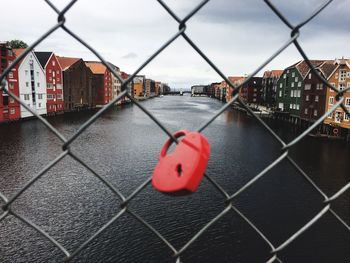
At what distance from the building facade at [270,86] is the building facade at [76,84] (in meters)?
42.0

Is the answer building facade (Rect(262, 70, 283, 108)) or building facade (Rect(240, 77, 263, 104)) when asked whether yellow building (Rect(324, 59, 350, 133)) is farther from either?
building facade (Rect(240, 77, 263, 104))

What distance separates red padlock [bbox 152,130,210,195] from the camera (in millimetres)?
951

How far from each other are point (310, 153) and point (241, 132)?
12492mm

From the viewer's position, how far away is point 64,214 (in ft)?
53.3

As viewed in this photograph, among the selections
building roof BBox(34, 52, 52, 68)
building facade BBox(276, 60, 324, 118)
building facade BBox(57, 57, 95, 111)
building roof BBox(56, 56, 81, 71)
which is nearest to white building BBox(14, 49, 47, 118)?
building roof BBox(34, 52, 52, 68)

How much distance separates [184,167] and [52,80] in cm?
5489

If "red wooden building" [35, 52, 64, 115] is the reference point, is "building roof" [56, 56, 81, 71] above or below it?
above

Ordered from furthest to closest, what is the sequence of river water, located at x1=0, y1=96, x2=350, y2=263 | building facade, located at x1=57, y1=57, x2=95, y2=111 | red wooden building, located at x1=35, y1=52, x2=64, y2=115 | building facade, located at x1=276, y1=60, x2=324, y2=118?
building facade, located at x1=57, y1=57, x2=95, y2=111
red wooden building, located at x1=35, y1=52, x2=64, y2=115
building facade, located at x1=276, y1=60, x2=324, y2=118
river water, located at x1=0, y1=96, x2=350, y2=263

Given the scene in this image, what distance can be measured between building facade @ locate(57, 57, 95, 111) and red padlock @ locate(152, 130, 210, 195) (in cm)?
5893

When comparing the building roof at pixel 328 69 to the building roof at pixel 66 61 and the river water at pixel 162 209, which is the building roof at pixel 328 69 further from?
the building roof at pixel 66 61

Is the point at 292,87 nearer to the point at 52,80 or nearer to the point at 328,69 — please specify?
the point at 328,69

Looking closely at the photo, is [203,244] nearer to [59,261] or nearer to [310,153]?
[59,261]

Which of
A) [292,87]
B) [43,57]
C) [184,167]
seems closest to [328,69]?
[292,87]

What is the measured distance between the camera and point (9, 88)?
35.3 m
